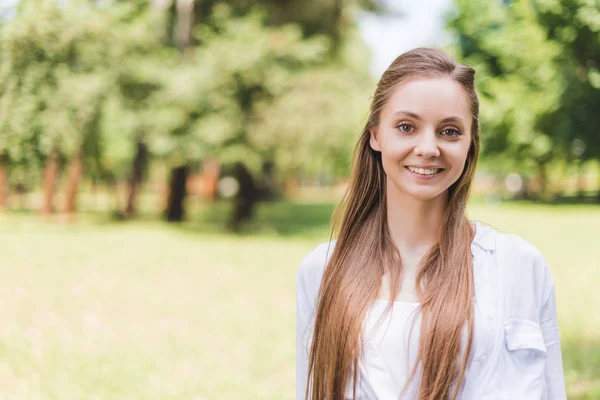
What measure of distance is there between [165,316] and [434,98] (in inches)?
257

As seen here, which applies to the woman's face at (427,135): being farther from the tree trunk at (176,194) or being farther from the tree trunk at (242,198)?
the tree trunk at (176,194)

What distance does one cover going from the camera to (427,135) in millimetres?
1688

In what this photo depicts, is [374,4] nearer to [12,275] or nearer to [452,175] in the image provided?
[12,275]

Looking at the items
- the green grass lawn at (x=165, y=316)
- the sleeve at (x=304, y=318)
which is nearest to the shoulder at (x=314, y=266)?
the sleeve at (x=304, y=318)

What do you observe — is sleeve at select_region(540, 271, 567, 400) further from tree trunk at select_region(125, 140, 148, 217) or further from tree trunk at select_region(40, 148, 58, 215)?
tree trunk at select_region(125, 140, 148, 217)

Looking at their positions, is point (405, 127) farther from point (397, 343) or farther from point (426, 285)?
point (397, 343)

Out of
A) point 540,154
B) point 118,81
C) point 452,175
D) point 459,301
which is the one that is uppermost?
point 118,81

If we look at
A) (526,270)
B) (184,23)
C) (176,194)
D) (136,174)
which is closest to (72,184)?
(176,194)

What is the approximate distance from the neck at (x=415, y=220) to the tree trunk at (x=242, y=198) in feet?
50.5

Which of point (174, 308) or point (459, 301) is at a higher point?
point (459, 301)

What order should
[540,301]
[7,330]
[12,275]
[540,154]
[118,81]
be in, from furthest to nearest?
[118,81]
[12,275]
[7,330]
[540,154]
[540,301]

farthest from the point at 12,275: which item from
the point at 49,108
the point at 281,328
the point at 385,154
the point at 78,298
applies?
the point at 385,154

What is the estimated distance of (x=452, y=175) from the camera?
173 centimetres

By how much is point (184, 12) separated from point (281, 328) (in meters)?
13.0
